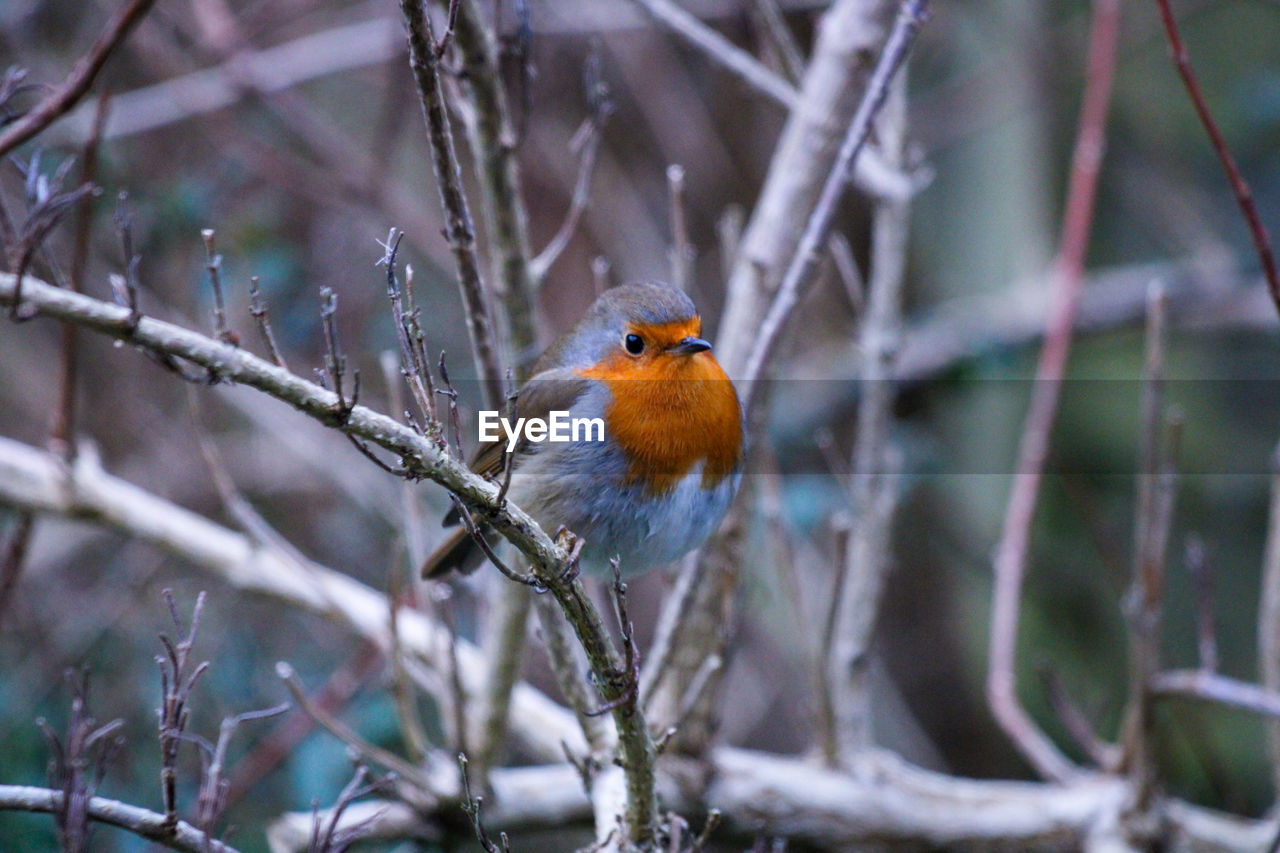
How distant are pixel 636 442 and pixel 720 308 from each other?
9.45 feet

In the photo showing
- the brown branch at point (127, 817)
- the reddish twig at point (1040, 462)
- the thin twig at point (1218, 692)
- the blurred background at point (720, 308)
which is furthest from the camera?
the blurred background at point (720, 308)

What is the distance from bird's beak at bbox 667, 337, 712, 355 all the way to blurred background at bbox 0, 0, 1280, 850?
5.22 ft

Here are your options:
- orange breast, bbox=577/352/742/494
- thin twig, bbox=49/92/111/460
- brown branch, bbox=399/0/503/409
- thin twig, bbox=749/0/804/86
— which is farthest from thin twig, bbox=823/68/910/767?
thin twig, bbox=49/92/111/460

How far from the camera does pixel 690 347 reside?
1.89 m

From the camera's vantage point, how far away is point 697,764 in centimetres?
226

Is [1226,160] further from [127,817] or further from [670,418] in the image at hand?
[127,817]

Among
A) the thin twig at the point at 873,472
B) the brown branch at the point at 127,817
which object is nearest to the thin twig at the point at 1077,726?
the thin twig at the point at 873,472

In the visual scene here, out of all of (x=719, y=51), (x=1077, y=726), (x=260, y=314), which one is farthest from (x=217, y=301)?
(x=1077, y=726)

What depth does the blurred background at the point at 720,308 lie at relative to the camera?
3.79 m

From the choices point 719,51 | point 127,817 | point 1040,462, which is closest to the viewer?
point 127,817

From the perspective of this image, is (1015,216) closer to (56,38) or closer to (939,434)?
(939,434)

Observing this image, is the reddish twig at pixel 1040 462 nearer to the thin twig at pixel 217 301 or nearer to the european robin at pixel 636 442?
the european robin at pixel 636 442

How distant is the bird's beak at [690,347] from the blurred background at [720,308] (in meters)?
1.59

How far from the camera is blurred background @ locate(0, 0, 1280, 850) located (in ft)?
12.4
